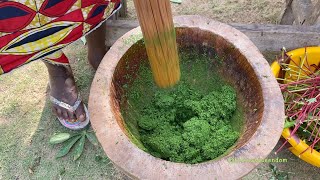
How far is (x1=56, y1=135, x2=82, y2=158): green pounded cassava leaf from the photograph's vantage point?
1986 mm

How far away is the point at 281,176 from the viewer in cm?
186

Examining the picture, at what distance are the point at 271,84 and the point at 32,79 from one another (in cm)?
165

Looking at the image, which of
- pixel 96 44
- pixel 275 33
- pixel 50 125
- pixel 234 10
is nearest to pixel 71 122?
pixel 50 125

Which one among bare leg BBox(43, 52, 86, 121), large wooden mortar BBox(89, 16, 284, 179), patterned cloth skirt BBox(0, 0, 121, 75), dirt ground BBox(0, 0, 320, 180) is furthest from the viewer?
bare leg BBox(43, 52, 86, 121)

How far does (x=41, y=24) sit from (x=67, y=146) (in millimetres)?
818

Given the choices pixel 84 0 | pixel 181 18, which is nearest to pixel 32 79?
pixel 84 0

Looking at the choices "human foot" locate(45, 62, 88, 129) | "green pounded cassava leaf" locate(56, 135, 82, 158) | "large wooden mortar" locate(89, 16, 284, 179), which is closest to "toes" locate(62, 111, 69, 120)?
"human foot" locate(45, 62, 88, 129)

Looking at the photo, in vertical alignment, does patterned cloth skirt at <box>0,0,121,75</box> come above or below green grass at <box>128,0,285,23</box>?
above

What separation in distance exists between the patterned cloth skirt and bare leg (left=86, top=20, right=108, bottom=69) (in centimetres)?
34

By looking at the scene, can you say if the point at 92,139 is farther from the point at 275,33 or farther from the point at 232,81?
the point at 275,33

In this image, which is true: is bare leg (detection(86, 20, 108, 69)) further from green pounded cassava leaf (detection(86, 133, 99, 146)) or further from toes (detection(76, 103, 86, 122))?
green pounded cassava leaf (detection(86, 133, 99, 146))

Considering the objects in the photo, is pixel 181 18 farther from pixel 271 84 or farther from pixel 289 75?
pixel 289 75

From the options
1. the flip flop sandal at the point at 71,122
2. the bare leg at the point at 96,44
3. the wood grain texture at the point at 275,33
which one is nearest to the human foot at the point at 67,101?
the flip flop sandal at the point at 71,122

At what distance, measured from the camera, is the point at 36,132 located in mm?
2098
